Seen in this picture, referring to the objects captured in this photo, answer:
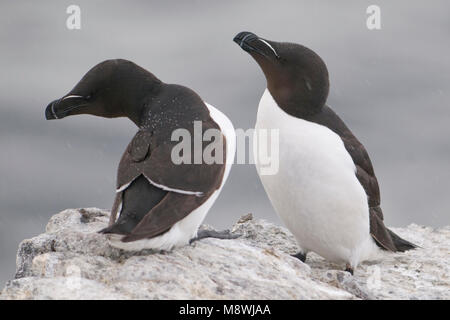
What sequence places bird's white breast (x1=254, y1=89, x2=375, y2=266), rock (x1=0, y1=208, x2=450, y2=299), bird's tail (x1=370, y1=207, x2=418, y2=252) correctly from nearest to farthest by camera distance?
rock (x1=0, y1=208, x2=450, y2=299)
bird's white breast (x1=254, y1=89, x2=375, y2=266)
bird's tail (x1=370, y1=207, x2=418, y2=252)

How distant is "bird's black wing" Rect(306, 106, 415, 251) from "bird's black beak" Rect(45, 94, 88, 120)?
2.11m

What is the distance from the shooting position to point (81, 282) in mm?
4578

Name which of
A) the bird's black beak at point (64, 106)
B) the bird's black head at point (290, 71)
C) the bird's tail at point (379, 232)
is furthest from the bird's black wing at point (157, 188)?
the bird's tail at point (379, 232)

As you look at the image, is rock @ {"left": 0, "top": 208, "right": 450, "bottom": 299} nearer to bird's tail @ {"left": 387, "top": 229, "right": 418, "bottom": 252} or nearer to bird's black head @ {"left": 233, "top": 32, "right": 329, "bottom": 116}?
bird's tail @ {"left": 387, "top": 229, "right": 418, "bottom": 252}

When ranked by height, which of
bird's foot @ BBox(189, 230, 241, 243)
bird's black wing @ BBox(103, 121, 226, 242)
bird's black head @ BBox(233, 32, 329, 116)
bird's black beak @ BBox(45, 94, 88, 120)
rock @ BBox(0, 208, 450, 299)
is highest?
bird's black head @ BBox(233, 32, 329, 116)

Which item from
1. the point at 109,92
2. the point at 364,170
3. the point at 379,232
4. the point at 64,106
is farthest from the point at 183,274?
the point at 379,232

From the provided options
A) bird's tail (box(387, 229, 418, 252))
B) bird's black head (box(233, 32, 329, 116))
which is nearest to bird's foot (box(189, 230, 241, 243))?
bird's black head (box(233, 32, 329, 116))

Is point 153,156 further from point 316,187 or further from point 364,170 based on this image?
point 364,170

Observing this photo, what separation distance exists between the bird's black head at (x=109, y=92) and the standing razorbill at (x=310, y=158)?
106cm

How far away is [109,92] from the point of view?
5.79 m

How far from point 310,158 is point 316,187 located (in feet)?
0.90

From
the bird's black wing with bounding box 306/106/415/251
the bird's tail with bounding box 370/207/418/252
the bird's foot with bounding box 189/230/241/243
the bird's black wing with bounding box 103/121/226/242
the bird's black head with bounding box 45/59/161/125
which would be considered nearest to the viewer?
the bird's black wing with bounding box 103/121/226/242

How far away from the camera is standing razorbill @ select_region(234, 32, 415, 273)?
6156 mm
